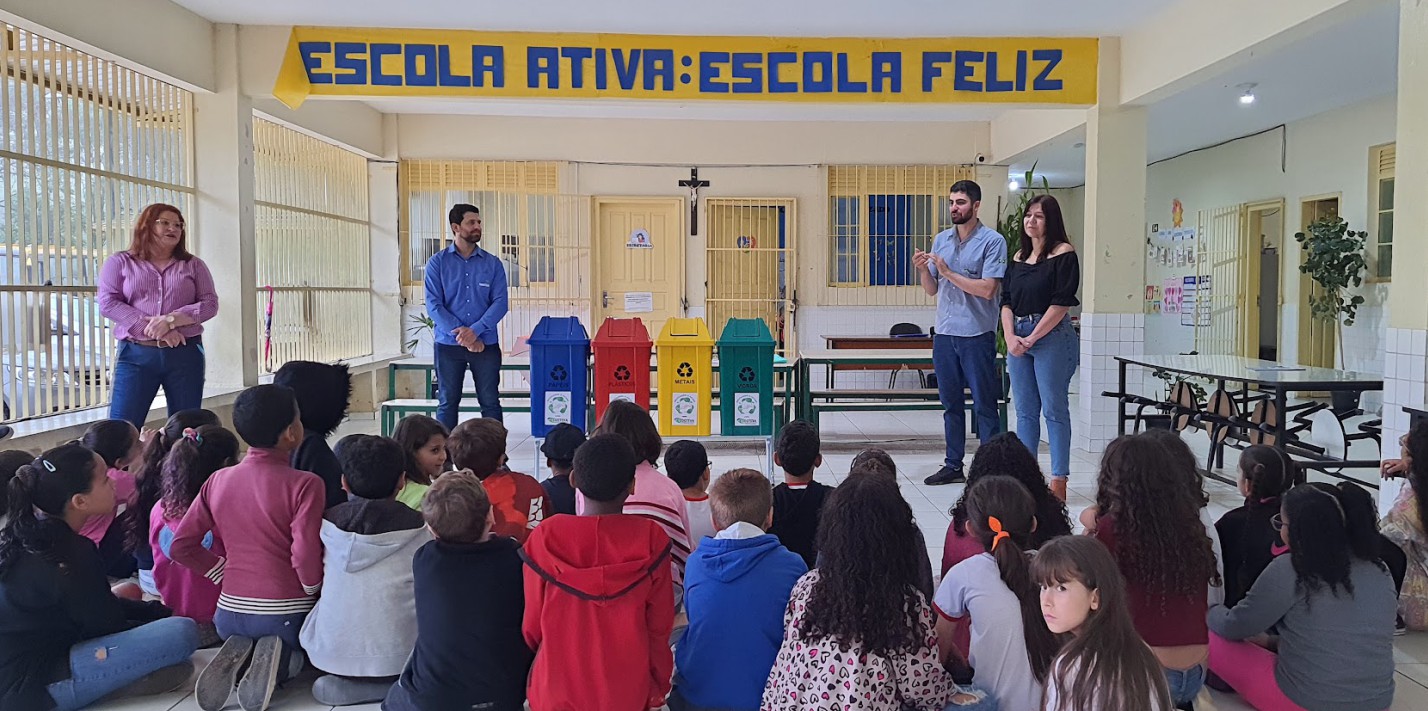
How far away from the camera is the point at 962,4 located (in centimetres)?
588

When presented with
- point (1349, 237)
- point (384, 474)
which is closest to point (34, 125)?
point (384, 474)

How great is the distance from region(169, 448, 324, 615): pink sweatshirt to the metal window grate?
303 centimetres

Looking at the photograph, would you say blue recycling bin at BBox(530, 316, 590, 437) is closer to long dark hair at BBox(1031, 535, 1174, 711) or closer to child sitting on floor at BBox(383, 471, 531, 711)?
child sitting on floor at BBox(383, 471, 531, 711)

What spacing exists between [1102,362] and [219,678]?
596 cm

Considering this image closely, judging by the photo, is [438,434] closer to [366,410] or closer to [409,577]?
[409,577]

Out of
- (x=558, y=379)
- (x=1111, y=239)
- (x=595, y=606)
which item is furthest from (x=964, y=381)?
(x=595, y=606)

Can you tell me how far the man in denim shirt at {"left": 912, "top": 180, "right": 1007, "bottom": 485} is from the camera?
521 centimetres

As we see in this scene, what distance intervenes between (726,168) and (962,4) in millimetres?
4240

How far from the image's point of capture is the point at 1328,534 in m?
2.34

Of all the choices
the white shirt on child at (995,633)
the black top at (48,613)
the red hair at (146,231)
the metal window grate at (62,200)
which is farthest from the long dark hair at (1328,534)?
the metal window grate at (62,200)

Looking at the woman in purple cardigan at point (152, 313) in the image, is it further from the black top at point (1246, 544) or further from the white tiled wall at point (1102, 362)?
the white tiled wall at point (1102, 362)

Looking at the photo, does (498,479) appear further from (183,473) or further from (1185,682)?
(1185,682)

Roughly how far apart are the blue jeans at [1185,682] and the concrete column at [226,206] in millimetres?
5846

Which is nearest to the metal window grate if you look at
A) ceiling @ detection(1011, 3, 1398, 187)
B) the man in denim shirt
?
the man in denim shirt
